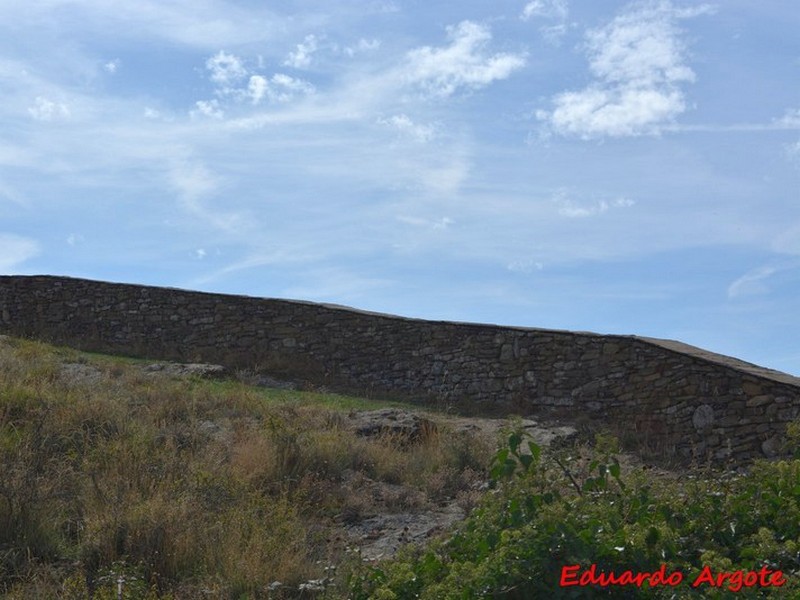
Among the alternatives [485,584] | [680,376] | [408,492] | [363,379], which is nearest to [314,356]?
[363,379]

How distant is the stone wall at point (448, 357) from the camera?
13.2 metres

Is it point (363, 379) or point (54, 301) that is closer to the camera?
point (363, 379)

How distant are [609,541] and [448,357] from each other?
11.1 meters

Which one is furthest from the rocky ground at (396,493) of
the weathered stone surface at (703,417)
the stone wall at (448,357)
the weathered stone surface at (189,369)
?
the weathered stone surface at (703,417)

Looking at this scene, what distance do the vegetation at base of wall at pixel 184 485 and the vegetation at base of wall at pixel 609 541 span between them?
1.17 meters

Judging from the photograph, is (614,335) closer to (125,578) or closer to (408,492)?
(408,492)

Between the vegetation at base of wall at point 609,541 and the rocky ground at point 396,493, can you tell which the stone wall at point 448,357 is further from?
the vegetation at base of wall at point 609,541

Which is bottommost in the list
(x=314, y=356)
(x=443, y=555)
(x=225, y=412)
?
(x=443, y=555)

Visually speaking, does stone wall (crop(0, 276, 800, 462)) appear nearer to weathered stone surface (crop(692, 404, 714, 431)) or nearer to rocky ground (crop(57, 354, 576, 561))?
weathered stone surface (crop(692, 404, 714, 431))

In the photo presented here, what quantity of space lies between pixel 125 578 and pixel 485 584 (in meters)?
2.74

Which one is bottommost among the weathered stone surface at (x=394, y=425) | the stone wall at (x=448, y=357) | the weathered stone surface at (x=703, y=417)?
the weathered stone surface at (x=394, y=425)

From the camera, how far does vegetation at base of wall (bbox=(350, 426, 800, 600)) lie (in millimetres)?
5023

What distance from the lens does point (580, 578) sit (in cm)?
503

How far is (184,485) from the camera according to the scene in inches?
327
